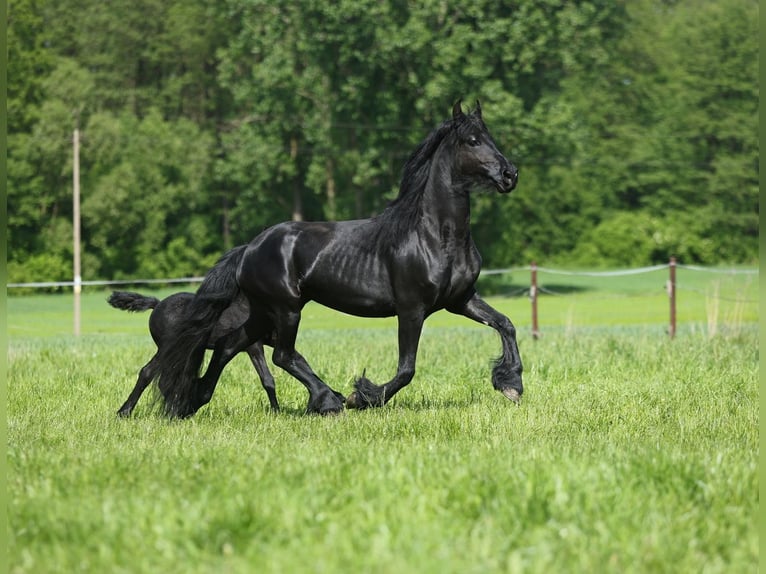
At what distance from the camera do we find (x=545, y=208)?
56.1 meters

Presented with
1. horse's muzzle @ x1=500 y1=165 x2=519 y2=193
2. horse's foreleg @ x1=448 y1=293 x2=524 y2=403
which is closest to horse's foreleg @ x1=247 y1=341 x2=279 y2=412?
horse's foreleg @ x1=448 y1=293 x2=524 y2=403

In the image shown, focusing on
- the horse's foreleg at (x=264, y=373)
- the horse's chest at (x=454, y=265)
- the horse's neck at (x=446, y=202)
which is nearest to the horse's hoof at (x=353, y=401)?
the horse's foreleg at (x=264, y=373)

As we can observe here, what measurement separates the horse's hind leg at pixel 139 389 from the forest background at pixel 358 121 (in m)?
30.5

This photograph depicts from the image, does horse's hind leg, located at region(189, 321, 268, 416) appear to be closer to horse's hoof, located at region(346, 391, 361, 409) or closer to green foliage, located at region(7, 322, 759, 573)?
green foliage, located at region(7, 322, 759, 573)

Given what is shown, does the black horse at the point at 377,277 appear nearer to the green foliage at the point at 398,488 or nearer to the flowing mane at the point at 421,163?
the flowing mane at the point at 421,163

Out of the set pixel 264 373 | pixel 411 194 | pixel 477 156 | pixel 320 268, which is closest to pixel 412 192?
pixel 411 194

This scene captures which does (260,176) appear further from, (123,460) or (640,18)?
(123,460)

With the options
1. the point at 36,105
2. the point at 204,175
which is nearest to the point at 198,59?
the point at 204,175

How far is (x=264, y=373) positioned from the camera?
9.80 m

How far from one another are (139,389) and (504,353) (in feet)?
10.0

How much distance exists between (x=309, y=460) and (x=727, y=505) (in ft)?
6.81

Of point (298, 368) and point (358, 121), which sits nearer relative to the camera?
point (298, 368)

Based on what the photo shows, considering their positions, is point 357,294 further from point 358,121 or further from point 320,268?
point 358,121

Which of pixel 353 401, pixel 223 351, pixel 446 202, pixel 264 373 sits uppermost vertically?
pixel 446 202
